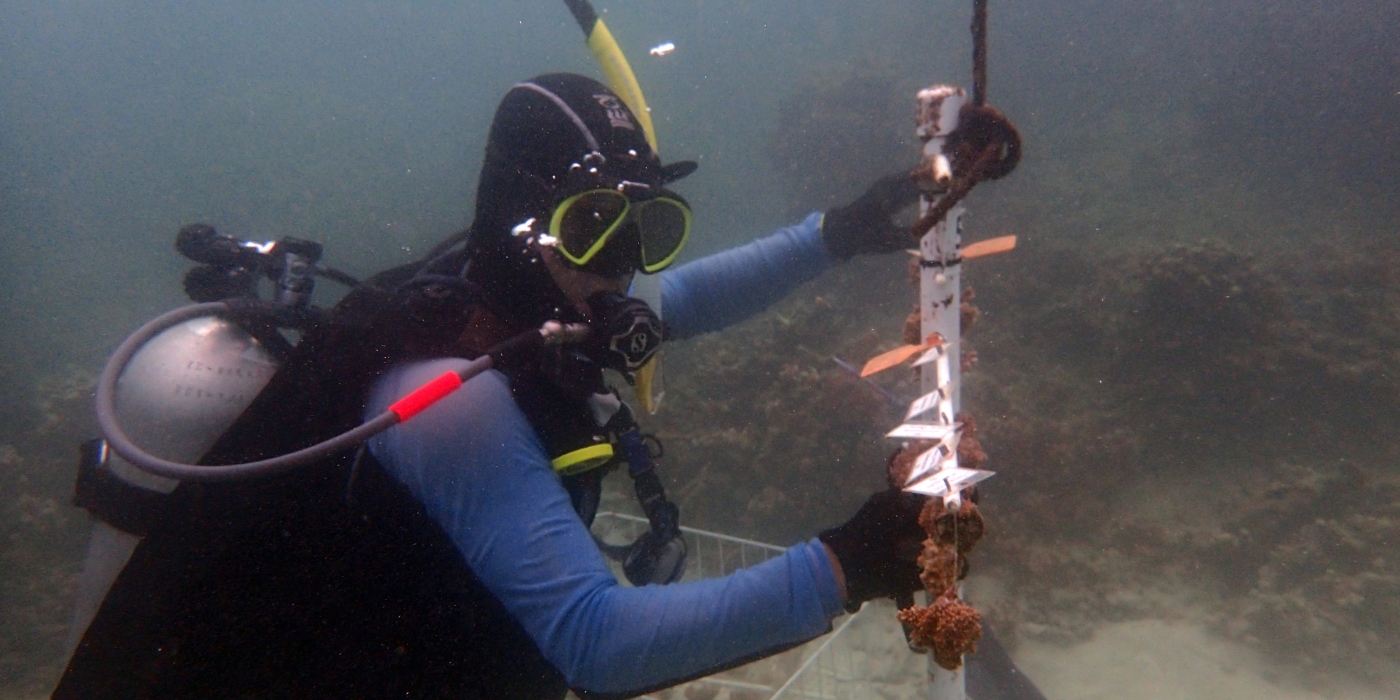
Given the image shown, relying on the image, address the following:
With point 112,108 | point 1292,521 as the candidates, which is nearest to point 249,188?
point 1292,521

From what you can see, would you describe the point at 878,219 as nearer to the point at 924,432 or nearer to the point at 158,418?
the point at 924,432

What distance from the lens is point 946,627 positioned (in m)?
1.19

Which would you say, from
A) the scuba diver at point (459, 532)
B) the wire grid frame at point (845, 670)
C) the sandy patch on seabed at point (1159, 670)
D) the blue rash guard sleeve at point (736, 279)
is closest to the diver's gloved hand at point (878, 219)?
the blue rash guard sleeve at point (736, 279)

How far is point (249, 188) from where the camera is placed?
114 ft

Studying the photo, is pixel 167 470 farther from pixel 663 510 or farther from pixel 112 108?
pixel 112 108

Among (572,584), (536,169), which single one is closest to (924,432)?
(572,584)

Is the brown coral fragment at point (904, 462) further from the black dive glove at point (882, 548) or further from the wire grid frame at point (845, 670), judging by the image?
the wire grid frame at point (845, 670)

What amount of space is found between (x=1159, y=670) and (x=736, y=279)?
4614mm

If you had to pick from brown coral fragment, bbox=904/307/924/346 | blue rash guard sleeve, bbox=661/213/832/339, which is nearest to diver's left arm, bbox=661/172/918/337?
blue rash guard sleeve, bbox=661/213/832/339

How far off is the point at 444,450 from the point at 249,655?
0.72m

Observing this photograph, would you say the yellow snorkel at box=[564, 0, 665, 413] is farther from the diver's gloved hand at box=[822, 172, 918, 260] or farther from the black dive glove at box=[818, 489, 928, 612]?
the black dive glove at box=[818, 489, 928, 612]

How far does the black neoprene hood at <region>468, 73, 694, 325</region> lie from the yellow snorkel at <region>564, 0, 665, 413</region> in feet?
0.80

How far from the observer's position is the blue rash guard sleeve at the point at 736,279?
10.5 ft

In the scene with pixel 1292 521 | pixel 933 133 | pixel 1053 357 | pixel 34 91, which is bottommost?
pixel 1292 521
